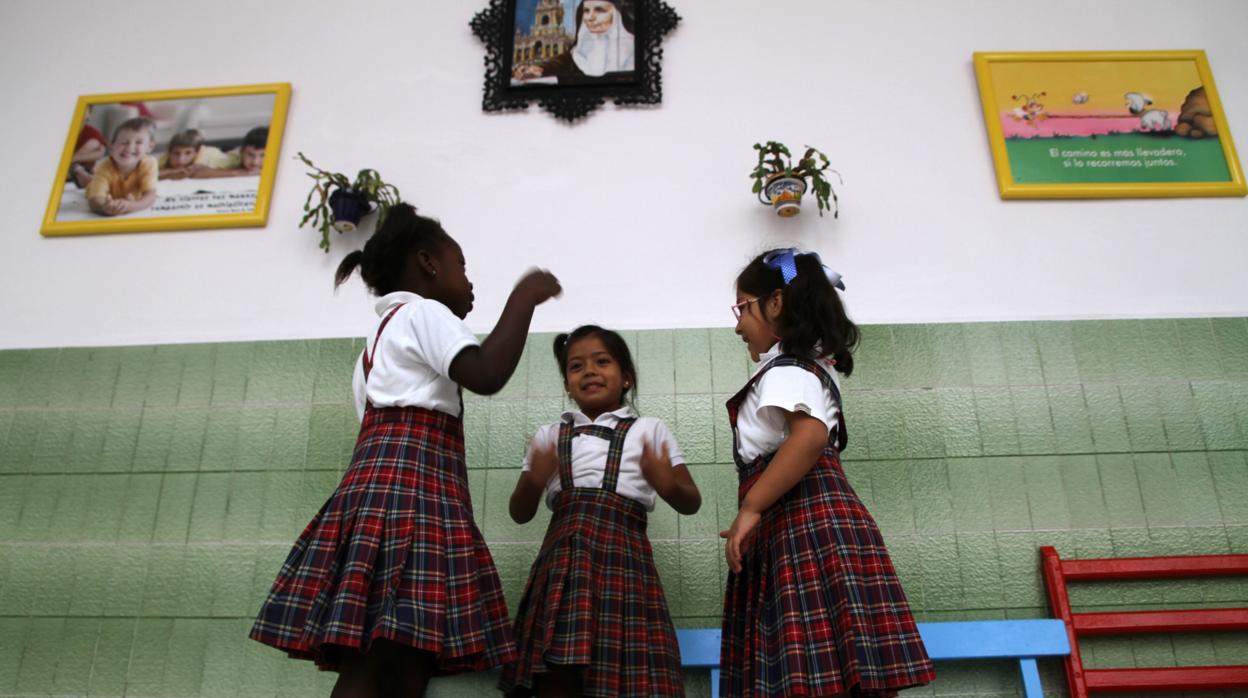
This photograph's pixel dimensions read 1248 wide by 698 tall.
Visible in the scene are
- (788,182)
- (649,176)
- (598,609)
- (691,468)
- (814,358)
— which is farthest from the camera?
(649,176)

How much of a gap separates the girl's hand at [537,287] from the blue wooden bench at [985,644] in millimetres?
1108

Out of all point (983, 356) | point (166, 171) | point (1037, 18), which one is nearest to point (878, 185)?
point (983, 356)

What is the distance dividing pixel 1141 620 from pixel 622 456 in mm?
1513

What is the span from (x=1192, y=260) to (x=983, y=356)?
2.74 ft

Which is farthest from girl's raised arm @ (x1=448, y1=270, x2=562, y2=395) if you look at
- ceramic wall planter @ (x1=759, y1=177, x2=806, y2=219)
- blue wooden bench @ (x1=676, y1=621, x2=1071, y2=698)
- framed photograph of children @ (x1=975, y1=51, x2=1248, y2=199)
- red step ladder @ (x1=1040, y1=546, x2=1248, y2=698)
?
framed photograph of children @ (x1=975, y1=51, x2=1248, y2=199)

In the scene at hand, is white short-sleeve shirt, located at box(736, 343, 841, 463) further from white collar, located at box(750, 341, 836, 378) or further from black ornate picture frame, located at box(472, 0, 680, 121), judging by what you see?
black ornate picture frame, located at box(472, 0, 680, 121)

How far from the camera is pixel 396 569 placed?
1.38 metres

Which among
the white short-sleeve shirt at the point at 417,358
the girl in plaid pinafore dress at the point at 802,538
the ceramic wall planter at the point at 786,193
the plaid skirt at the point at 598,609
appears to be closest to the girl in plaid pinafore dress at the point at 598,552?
the plaid skirt at the point at 598,609

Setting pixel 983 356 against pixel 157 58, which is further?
pixel 157 58

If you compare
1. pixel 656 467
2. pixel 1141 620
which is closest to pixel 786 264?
pixel 656 467

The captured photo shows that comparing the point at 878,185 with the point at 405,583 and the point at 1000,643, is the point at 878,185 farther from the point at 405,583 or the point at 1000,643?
the point at 405,583

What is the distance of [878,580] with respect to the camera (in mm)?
1536

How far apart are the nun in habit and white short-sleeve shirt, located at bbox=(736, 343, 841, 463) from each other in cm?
173

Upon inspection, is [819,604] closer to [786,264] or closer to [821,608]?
[821,608]
